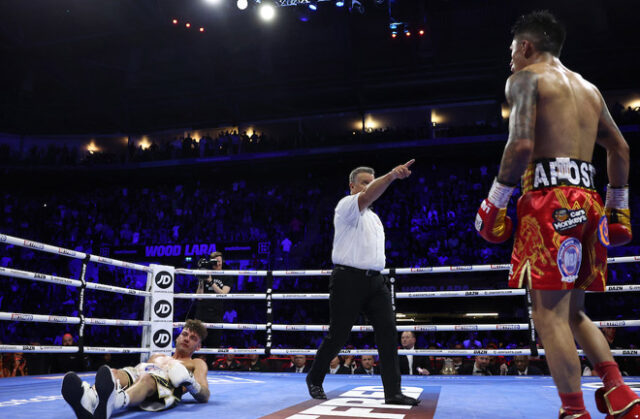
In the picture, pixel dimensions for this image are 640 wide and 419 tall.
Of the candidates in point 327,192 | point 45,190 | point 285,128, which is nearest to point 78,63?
point 45,190

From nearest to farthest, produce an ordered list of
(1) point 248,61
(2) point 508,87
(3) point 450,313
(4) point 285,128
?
(2) point 508,87
(3) point 450,313
(1) point 248,61
(4) point 285,128

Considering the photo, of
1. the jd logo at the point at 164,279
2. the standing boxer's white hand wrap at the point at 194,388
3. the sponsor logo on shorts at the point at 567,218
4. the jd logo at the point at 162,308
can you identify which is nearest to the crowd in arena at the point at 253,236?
the jd logo at the point at 162,308

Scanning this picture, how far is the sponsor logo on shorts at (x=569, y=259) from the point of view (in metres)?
1.61

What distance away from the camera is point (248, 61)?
16125 mm

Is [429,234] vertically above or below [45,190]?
below

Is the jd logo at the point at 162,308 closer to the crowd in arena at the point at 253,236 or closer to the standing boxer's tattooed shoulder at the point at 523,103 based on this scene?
the crowd in arena at the point at 253,236

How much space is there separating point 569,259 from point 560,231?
0.33 feet

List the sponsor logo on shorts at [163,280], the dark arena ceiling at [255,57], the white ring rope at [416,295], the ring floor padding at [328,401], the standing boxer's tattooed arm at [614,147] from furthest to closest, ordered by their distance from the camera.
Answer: the dark arena ceiling at [255,57] → the sponsor logo on shorts at [163,280] → the white ring rope at [416,295] → the ring floor padding at [328,401] → the standing boxer's tattooed arm at [614,147]

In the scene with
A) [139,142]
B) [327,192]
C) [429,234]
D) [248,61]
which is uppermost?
[248,61]

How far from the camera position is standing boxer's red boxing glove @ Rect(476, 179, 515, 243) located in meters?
1.72

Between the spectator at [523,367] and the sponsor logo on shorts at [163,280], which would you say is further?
the spectator at [523,367]

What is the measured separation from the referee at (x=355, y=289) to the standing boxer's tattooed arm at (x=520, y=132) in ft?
3.75

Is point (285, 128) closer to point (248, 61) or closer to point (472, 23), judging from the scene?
point (248, 61)

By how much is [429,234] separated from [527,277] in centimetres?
1096
